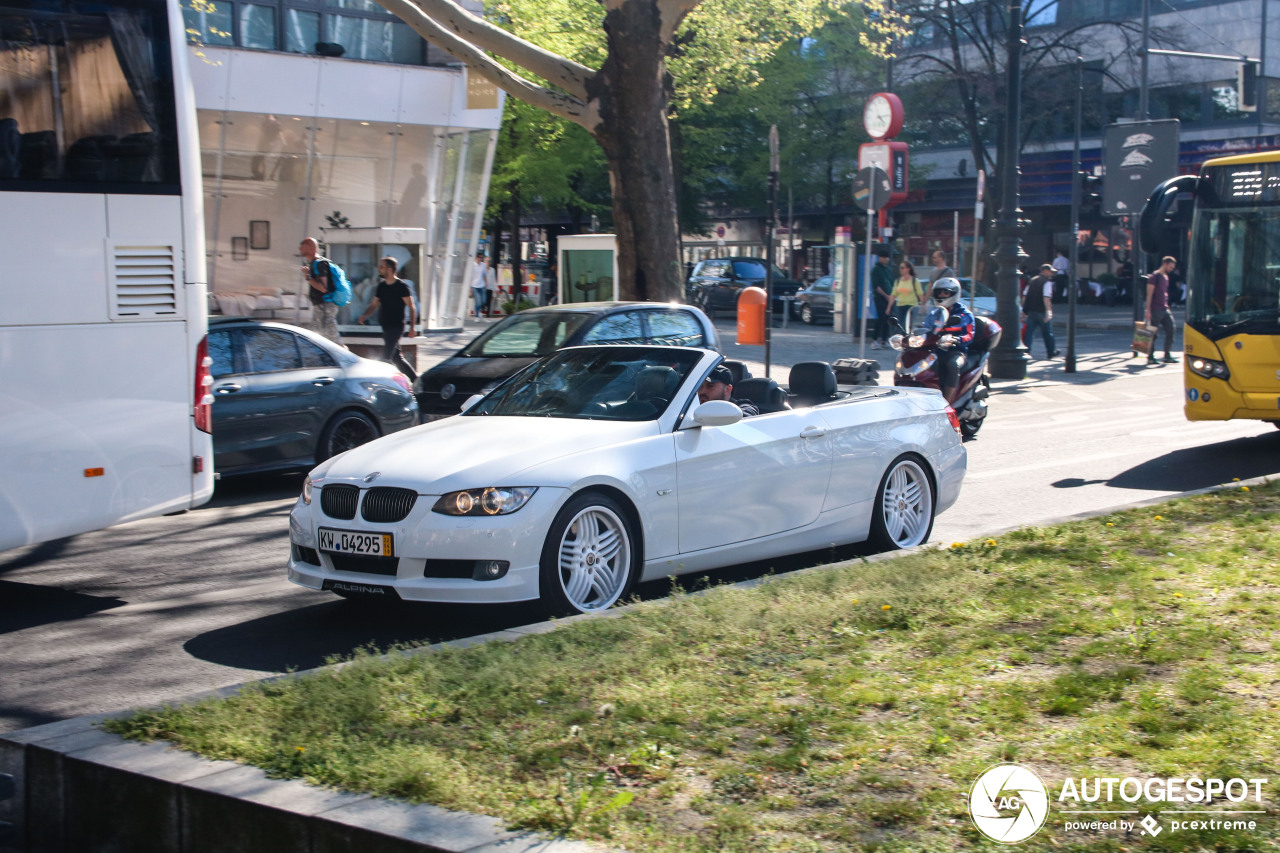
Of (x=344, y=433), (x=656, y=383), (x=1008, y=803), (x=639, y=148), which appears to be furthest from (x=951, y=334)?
(x=1008, y=803)

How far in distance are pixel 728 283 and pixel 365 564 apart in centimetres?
3542

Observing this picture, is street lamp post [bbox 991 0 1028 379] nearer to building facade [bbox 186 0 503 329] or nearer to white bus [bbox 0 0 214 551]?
building facade [bbox 186 0 503 329]

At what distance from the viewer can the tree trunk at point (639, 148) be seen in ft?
48.3

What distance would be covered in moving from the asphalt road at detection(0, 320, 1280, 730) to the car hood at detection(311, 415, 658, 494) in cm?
76

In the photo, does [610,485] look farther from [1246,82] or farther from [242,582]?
[1246,82]

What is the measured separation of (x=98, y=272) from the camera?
7.21 m

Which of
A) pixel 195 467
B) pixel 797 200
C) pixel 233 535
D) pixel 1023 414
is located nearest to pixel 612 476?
pixel 195 467

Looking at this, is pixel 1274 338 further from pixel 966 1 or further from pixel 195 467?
pixel 966 1

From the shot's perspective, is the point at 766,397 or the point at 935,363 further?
the point at 935,363

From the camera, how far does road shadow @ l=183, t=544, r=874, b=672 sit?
6199mm

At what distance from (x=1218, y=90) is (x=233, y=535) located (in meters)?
49.7

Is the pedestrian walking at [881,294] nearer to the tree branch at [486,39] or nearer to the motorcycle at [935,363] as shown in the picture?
the motorcycle at [935,363]

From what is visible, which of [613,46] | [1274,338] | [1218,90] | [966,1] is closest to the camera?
[1274,338]

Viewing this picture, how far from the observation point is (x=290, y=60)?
26375 millimetres
